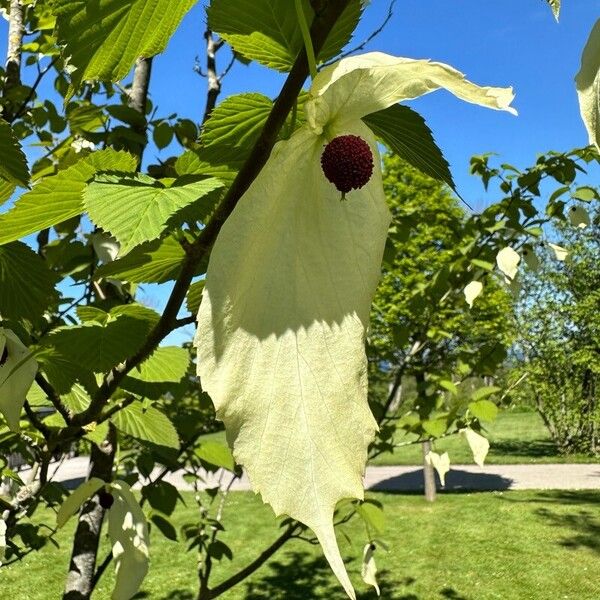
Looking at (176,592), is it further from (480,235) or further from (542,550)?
(480,235)

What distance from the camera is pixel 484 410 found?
222cm

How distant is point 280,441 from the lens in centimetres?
30

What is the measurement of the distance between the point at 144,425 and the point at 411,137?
1193mm

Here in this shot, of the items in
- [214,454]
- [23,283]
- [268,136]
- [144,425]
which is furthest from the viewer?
[214,454]

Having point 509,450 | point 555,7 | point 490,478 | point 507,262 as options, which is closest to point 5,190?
point 555,7

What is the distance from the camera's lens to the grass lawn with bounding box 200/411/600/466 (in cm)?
1147

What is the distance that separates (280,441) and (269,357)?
0.13 feet

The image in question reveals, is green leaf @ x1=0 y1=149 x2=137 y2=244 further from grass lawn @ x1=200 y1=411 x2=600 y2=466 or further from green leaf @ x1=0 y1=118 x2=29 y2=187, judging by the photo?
grass lawn @ x1=200 y1=411 x2=600 y2=466

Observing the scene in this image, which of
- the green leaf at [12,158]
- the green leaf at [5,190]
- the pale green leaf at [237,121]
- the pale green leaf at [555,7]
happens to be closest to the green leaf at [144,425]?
the green leaf at [5,190]

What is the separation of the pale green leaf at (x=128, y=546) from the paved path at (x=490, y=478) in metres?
7.60

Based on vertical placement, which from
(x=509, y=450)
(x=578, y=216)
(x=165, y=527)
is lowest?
(x=509, y=450)

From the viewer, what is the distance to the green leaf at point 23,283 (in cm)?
77

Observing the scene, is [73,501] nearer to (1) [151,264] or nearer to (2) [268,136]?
(1) [151,264]

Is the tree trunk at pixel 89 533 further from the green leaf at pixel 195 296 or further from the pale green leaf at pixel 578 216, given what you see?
the pale green leaf at pixel 578 216
